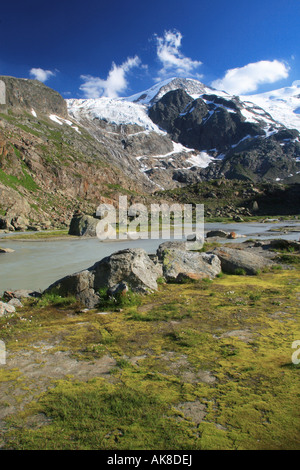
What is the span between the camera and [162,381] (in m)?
4.51

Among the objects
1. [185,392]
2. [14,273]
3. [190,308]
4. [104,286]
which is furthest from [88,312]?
[14,273]

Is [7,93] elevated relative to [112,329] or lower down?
elevated

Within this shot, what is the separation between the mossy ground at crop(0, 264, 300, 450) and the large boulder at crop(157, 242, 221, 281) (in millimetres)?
3697

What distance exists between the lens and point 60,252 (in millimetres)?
24641

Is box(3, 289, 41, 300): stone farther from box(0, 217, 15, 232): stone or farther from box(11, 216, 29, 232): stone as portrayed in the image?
box(11, 216, 29, 232): stone

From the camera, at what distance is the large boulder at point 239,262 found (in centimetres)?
1334

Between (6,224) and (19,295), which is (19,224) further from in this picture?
(19,295)

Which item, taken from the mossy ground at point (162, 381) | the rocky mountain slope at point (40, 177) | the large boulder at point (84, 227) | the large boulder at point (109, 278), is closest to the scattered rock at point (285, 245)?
the mossy ground at point (162, 381)

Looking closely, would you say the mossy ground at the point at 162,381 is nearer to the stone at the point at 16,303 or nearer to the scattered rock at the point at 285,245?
the stone at the point at 16,303

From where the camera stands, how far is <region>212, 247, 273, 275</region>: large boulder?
43.8ft

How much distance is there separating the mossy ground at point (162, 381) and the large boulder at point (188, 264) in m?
3.70

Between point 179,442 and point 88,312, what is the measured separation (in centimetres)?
563

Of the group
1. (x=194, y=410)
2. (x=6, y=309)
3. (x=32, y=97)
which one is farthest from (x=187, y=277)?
(x=32, y=97)
